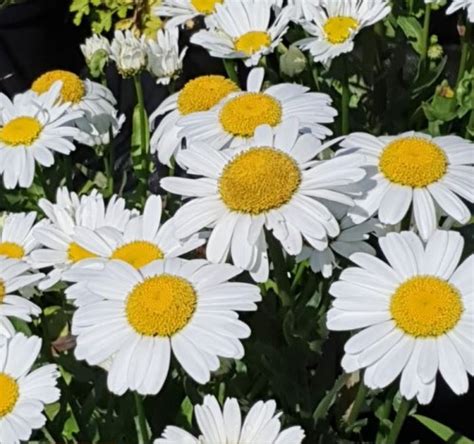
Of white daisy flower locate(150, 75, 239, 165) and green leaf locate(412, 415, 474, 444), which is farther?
white daisy flower locate(150, 75, 239, 165)

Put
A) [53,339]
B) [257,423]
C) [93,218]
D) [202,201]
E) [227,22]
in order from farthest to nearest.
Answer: [227,22]
[53,339]
[93,218]
[202,201]
[257,423]

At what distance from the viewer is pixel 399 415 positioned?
3.45 feet

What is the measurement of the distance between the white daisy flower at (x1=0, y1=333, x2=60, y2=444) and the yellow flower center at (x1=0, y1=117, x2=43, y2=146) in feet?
1.31

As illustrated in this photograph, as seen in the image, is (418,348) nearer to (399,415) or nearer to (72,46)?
(399,415)

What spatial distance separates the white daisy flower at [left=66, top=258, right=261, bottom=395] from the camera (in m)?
0.95

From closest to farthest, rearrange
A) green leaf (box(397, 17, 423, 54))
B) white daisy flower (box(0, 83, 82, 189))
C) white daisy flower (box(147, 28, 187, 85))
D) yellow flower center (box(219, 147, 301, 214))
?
yellow flower center (box(219, 147, 301, 214)) → white daisy flower (box(0, 83, 82, 189)) → white daisy flower (box(147, 28, 187, 85)) → green leaf (box(397, 17, 423, 54))

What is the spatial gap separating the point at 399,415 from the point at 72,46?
6.36ft

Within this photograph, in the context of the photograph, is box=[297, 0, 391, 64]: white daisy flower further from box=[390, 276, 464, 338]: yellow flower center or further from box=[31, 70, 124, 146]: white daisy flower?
box=[390, 276, 464, 338]: yellow flower center

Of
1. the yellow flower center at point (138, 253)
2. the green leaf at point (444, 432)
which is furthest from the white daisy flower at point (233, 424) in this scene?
the green leaf at point (444, 432)

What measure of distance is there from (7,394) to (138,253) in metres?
0.21

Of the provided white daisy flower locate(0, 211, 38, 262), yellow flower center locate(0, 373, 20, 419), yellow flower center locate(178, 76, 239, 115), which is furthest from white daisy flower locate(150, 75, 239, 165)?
yellow flower center locate(0, 373, 20, 419)

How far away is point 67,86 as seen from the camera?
62.3 inches

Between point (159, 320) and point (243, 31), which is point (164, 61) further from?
point (159, 320)

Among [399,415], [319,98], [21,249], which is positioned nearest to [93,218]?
[21,249]
